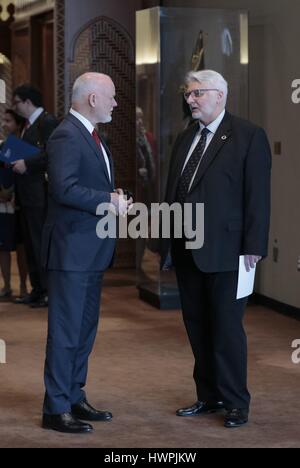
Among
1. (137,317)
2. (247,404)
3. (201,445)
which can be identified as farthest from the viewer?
(137,317)

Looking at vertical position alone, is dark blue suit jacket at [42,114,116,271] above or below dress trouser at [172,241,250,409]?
above

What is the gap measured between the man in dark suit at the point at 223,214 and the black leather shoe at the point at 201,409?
0.11 metres

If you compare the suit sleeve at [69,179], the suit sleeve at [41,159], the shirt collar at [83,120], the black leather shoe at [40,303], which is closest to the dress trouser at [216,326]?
the suit sleeve at [69,179]

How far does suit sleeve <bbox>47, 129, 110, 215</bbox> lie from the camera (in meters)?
4.47

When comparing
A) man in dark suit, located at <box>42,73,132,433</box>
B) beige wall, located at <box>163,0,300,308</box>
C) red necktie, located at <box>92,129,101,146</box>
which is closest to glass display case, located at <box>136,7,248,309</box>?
beige wall, located at <box>163,0,300,308</box>

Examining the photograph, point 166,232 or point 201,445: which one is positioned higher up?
point 166,232

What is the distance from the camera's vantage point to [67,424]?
466 centimetres

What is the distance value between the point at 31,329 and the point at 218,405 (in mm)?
2479

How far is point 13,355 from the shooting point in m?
6.38

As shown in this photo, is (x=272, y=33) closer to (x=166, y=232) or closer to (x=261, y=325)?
(x=261, y=325)

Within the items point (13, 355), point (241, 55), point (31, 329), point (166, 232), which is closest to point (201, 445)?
point (166, 232)

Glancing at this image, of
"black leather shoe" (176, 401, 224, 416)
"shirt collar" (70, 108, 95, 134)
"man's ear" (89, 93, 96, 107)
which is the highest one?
"man's ear" (89, 93, 96, 107)

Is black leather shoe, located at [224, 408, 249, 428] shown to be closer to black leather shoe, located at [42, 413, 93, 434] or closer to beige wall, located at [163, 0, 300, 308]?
black leather shoe, located at [42, 413, 93, 434]

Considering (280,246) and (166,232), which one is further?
(280,246)
